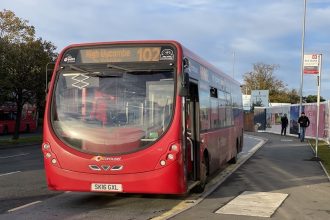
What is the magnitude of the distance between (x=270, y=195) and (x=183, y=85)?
134 inches

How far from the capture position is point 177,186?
9180 millimetres

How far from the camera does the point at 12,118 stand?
5000cm

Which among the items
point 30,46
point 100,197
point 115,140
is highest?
point 30,46

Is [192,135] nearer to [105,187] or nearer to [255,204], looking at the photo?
[255,204]

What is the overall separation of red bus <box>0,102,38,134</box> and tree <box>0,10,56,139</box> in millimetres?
11420

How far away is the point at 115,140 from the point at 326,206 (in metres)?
4.28

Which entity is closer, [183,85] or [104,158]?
[104,158]

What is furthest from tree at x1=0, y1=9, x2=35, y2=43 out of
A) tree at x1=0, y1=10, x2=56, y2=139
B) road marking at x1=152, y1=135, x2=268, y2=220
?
road marking at x1=152, y1=135, x2=268, y2=220

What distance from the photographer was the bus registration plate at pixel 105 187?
30.2 feet

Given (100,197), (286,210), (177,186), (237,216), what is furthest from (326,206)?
(100,197)

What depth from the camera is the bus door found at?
10.0 metres

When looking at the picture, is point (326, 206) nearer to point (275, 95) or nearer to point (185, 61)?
point (185, 61)

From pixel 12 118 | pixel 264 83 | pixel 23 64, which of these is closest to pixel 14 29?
pixel 23 64

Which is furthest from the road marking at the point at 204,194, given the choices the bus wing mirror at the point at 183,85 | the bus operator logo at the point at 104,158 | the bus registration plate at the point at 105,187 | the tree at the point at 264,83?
the tree at the point at 264,83
